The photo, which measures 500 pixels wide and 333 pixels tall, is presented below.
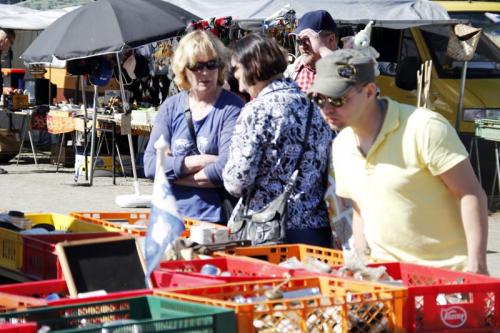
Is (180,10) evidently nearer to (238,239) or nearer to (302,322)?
(238,239)

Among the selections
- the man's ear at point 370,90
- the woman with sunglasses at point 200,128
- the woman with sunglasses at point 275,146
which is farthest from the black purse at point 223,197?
the man's ear at point 370,90

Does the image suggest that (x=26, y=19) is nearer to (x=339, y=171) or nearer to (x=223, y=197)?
(x=223, y=197)

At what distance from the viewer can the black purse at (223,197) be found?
635 cm

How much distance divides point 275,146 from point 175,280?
1.44 metres

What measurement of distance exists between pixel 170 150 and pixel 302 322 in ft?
9.84

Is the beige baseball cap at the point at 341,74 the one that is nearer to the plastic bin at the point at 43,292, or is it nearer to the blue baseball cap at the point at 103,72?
the plastic bin at the point at 43,292

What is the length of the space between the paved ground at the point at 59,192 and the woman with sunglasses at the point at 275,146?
5.54 meters

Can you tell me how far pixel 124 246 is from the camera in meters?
4.61

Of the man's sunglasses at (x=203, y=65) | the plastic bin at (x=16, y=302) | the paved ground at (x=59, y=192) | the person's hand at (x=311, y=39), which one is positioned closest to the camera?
the plastic bin at (x=16, y=302)

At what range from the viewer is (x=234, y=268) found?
4.81 meters

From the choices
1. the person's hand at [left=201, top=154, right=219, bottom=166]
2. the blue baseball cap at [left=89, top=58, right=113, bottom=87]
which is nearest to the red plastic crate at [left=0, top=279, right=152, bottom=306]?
the person's hand at [left=201, top=154, right=219, bottom=166]

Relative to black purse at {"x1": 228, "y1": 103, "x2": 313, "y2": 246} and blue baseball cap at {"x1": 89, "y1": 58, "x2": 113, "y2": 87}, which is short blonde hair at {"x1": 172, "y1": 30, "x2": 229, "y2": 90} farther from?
blue baseball cap at {"x1": 89, "y1": 58, "x2": 113, "y2": 87}

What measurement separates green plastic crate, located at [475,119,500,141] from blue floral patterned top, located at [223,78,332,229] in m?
7.47

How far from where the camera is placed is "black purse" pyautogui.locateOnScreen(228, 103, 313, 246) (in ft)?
18.5
